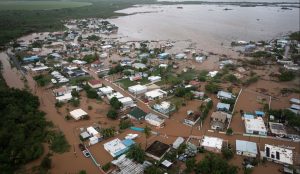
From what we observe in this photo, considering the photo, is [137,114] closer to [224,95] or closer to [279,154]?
[224,95]

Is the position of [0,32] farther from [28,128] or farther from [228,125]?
[228,125]

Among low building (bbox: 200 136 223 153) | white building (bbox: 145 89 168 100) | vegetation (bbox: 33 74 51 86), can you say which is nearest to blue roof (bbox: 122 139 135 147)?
low building (bbox: 200 136 223 153)

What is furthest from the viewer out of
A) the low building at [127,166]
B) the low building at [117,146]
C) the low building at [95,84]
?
the low building at [95,84]

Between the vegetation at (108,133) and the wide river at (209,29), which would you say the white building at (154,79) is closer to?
the vegetation at (108,133)

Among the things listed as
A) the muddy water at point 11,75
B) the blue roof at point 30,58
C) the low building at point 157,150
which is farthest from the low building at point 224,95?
the blue roof at point 30,58

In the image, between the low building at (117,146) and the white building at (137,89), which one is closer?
the low building at (117,146)

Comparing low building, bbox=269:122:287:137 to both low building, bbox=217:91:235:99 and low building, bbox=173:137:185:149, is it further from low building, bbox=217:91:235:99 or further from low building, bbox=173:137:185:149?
low building, bbox=173:137:185:149
